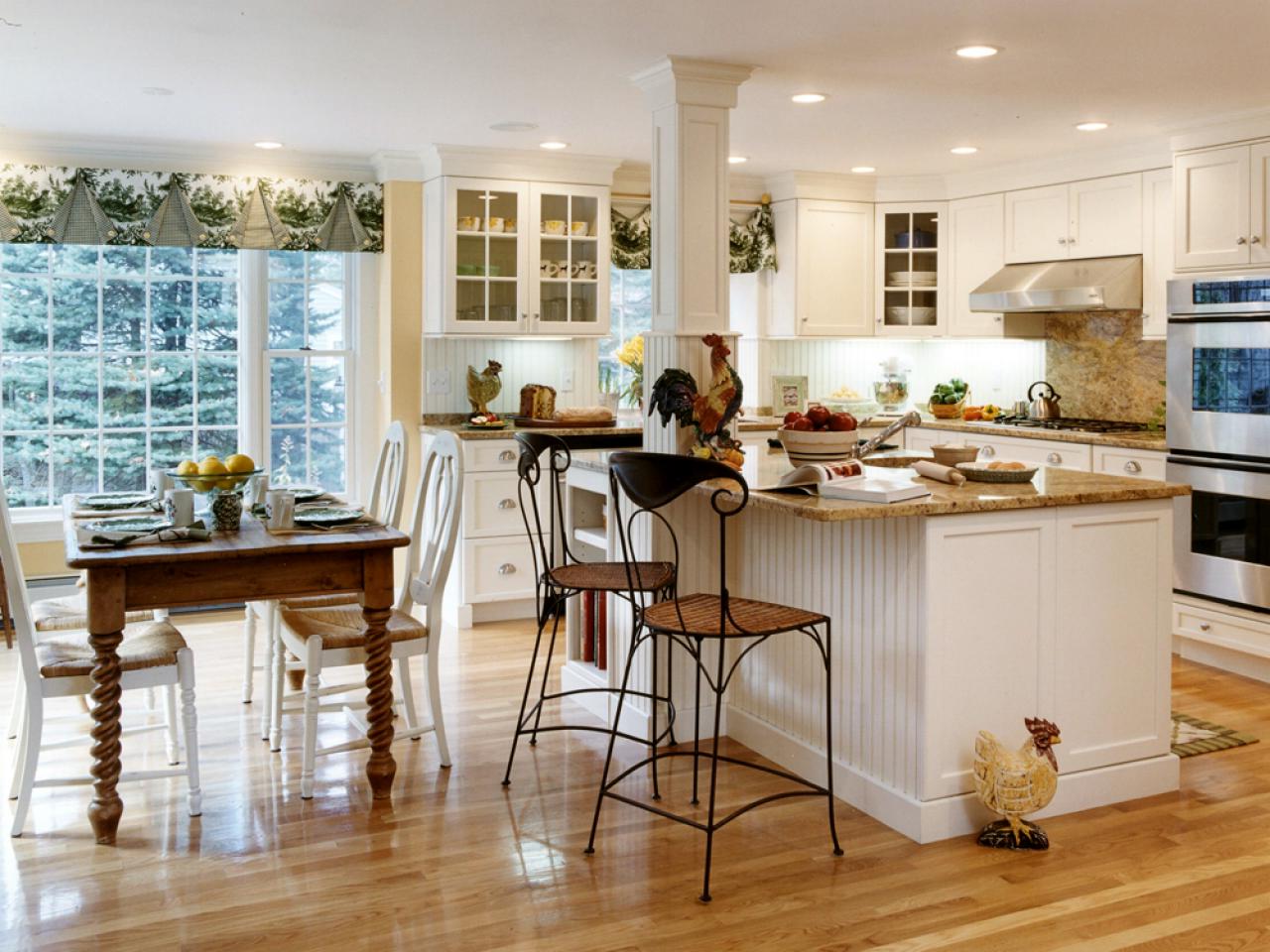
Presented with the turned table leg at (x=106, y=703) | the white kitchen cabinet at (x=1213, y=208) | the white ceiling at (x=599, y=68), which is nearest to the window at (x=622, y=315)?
the white ceiling at (x=599, y=68)

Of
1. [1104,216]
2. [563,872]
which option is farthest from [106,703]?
[1104,216]

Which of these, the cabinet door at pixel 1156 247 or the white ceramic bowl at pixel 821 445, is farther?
the cabinet door at pixel 1156 247

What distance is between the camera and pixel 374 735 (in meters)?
3.64

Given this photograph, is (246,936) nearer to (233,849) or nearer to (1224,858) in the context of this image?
(233,849)

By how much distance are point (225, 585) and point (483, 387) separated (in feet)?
10.2

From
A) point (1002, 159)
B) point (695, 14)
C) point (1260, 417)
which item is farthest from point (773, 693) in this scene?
point (1002, 159)

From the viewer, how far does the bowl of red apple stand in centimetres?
406

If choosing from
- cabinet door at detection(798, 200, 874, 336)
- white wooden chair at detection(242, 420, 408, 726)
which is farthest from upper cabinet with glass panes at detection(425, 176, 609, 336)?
white wooden chair at detection(242, 420, 408, 726)

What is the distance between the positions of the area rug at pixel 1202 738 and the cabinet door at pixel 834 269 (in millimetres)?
3253

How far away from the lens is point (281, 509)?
3619 millimetres

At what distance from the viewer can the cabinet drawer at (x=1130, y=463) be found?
5.43 metres

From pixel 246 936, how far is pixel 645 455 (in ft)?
4.84

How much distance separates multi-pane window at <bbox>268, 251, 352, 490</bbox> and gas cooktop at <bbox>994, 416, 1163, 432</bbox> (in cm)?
355

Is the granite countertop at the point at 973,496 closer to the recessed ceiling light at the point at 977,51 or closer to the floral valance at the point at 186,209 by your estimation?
the recessed ceiling light at the point at 977,51
